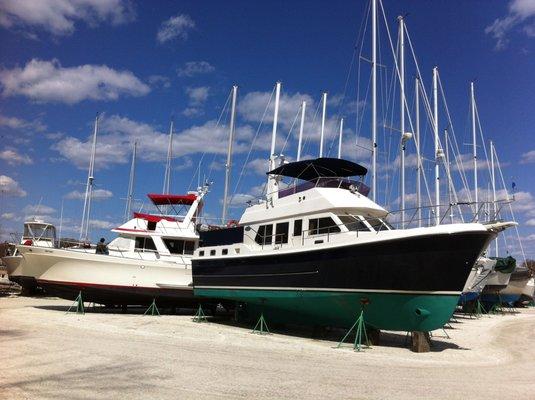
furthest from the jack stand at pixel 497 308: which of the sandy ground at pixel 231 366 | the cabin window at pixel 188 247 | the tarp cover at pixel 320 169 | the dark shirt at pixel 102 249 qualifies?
the dark shirt at pixel 102 249

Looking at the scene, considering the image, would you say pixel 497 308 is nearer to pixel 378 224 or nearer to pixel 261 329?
pixel 378 224

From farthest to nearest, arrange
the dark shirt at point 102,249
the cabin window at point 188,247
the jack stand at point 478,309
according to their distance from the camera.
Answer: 1. the jack stand at point 478,309
2. the cabin window at point 188,247
3. the dark shirt at point 102,249

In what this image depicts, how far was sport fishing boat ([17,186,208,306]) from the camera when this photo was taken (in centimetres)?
1938

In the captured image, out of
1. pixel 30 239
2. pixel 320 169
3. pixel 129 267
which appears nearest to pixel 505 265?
pixel 320 169

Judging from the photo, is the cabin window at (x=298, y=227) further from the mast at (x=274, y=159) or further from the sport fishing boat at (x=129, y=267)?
the sport fishing boat at (x=129, y=267)

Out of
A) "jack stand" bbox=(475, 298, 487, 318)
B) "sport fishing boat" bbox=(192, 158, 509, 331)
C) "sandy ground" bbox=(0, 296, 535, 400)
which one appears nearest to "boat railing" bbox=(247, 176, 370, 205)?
"sport fishing boat" bbox=(192, 158, 509, 331)

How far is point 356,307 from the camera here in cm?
1312

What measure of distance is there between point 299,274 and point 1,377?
855 centimetres

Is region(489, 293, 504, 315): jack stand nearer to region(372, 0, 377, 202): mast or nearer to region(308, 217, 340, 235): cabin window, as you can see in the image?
region(372, 0, 377, 202): mast

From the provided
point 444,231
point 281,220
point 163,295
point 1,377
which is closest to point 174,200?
point 163,295

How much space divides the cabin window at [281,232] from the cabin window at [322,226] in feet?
3.62

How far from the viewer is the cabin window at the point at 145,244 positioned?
21.4 metres

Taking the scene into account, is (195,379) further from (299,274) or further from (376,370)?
(299,274)

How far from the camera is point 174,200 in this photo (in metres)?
24.0
